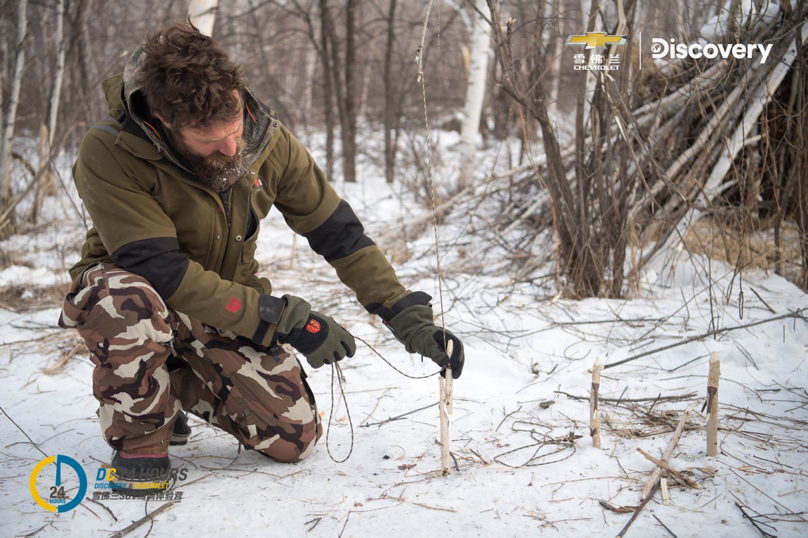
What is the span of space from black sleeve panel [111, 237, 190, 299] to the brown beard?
8.4 inches

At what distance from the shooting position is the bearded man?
1.57 meters

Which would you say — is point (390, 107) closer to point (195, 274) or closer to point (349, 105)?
point (349, 105)

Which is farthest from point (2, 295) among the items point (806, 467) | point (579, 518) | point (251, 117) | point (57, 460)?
point (806, 467)

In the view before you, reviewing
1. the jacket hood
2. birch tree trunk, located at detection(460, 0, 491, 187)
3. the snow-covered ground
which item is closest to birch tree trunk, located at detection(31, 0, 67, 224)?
the snow-covered ground

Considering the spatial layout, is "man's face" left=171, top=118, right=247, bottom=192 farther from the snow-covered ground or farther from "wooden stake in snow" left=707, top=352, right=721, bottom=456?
"wooden stake in snow" left=707, top=352, right=721, bottom=456

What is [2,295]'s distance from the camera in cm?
362

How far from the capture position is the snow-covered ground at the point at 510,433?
1.44m

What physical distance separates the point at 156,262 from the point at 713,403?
1615mm

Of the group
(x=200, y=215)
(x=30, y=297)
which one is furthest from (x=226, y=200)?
(x=30, y=297)

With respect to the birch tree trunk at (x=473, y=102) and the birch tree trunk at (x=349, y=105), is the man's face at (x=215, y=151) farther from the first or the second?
the birch tree trunk at (x=349, y=105)

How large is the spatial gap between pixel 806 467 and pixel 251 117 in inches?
75.6

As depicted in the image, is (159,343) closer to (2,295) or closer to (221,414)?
(221,414)

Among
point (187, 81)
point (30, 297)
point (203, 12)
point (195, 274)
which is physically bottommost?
point (30, 297)

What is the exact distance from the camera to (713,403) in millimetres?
1566
